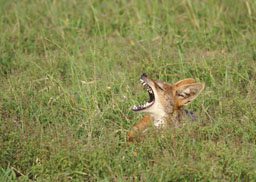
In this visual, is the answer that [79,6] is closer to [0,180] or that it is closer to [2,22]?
[2,22]

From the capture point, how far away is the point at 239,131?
17.3ft

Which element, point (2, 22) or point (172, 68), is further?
point (2, 22)

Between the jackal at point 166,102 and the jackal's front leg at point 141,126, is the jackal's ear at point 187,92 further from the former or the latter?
the jackal's front leg at point 141,126

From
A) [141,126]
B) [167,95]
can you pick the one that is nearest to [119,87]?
[167,95]

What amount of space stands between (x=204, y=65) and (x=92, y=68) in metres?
1.61

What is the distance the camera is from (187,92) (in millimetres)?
5547

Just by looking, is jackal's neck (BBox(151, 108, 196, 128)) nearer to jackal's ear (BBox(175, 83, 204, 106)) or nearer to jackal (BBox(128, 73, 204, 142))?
jackal (BBox(128, 73, 204, 142))

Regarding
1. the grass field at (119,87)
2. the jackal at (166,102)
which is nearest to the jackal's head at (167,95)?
the jackal at (166,102)

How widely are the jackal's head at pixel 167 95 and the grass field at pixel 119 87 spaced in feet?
1.06

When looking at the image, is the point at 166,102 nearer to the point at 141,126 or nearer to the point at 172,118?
the point at 172,118

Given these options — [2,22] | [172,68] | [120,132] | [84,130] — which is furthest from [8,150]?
[2,22]

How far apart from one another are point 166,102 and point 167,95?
0.09 metres

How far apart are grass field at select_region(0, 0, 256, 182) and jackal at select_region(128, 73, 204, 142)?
0.27 meters

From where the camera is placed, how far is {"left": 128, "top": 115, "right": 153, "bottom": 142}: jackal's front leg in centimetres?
525
